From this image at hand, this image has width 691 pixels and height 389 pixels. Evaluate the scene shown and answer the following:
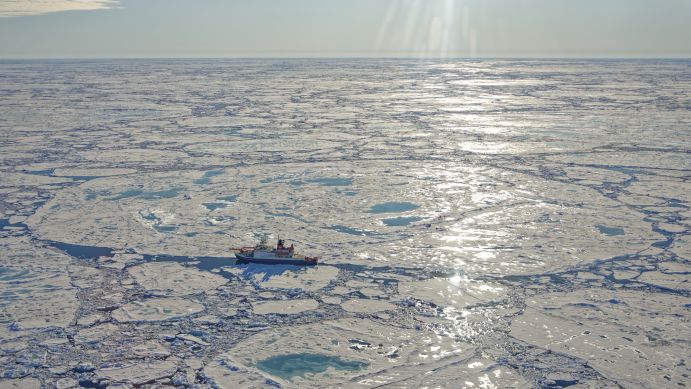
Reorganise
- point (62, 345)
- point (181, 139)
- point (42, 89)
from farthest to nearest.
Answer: point (42, 89) < point (181, 139) < point (62, 345)

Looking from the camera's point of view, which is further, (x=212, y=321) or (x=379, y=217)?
(x=379, y=217)

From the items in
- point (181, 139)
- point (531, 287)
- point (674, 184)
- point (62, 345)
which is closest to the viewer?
point (62, 345)

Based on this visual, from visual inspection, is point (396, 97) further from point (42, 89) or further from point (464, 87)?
point (42, 89)

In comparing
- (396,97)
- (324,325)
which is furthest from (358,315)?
(396,97)

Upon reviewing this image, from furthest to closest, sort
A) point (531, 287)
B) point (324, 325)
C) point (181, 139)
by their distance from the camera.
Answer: point (181, 139) → point (531, 287) → point (324, 325)

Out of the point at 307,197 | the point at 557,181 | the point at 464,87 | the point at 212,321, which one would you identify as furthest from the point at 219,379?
the point at 464,87

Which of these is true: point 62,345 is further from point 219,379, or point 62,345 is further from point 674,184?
point 674,184
